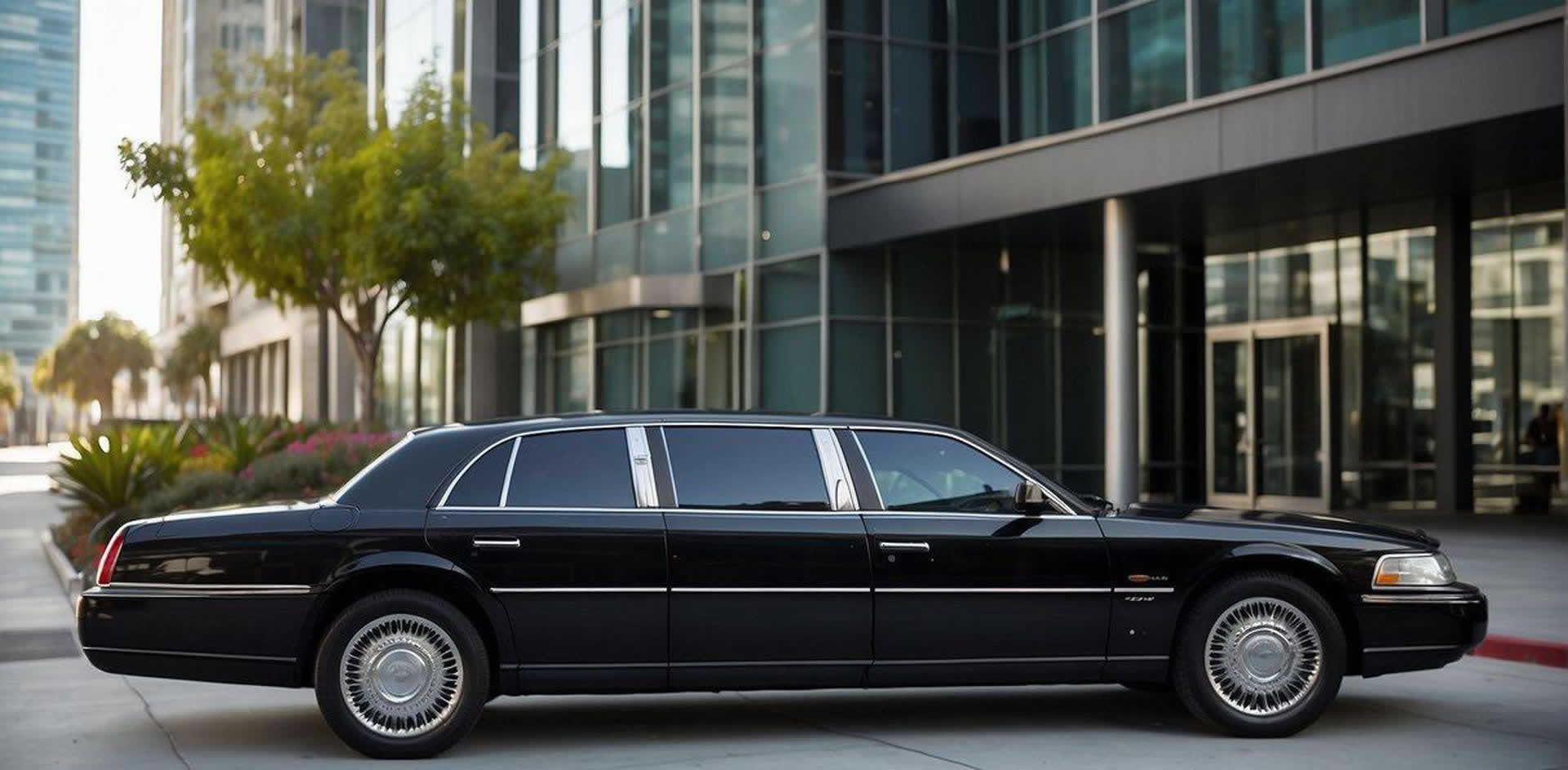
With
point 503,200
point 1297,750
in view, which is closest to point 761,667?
point 1297,750

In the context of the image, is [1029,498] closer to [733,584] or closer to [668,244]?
[733,584]

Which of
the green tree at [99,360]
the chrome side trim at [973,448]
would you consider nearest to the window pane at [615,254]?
the chrome side trim at [973,448]

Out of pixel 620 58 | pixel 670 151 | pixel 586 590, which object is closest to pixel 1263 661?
pixel 586 590

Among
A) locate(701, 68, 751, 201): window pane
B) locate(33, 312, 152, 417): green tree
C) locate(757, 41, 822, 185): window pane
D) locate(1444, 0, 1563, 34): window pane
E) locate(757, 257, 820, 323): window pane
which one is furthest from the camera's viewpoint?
locate(33, 312, 152, 417): green tree

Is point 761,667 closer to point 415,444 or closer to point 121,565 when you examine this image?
point 415,444

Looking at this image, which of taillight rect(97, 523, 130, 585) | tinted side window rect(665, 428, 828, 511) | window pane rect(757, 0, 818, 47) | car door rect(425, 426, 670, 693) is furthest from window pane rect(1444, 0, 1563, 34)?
taillight rect(97, 523, 130, 585)

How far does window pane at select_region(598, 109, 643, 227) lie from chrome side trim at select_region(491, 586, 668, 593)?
75.0ft

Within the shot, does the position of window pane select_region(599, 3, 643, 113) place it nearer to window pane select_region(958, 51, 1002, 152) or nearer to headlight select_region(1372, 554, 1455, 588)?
window pane select_region(958, 51, 1002, 152)

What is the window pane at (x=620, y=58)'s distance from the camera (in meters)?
30.4

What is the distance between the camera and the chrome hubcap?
803 centimetres

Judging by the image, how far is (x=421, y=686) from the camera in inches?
298

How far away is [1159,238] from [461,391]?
1806 centimetres

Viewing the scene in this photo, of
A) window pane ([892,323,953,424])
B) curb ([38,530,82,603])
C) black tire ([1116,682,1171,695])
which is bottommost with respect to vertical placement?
curb ([38,530,82,603])

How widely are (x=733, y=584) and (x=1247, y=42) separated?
1610cm
